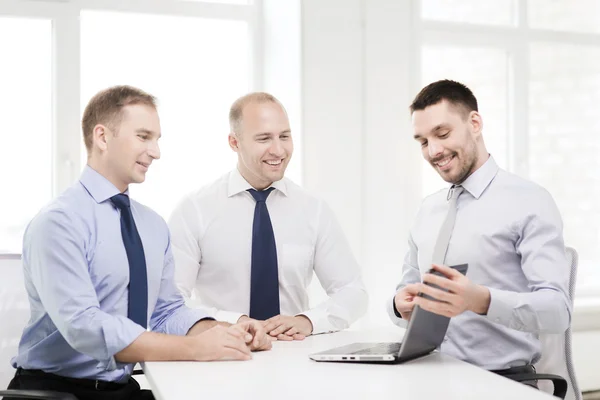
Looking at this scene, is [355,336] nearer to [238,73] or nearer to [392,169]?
[392,169]

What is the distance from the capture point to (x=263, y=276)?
2.94 m

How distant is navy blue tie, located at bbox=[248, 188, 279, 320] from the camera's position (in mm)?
2936

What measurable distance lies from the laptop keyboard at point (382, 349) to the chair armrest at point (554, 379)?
0.37 metres

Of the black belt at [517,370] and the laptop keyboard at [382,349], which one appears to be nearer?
the laptop keyboard at [382,349]

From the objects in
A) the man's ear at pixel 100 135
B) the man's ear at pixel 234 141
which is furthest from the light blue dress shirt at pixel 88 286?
the man's ear at pixel 234 141

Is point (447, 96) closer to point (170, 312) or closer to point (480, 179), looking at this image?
point (480, 179)

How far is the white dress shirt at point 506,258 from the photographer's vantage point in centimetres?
221

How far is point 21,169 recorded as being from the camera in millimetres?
3842

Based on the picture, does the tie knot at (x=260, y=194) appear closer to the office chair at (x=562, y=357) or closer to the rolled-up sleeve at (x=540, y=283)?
the rolled-up sleeve at (x=540, y=283)

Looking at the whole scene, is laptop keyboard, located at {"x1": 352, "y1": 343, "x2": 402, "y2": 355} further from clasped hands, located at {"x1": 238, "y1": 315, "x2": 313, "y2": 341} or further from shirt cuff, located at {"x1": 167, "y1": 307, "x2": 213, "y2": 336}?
shirt cuff, located at {"x1": 167, "y1": 307, "x2": 213, "y2": 336}

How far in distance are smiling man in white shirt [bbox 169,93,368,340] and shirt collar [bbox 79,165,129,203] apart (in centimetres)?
67

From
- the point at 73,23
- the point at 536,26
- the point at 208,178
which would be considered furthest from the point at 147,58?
the point at 536,26

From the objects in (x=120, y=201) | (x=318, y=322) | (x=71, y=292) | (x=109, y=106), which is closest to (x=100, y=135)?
(x=109, y=106)

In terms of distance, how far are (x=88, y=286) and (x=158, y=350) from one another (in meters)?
0.28
